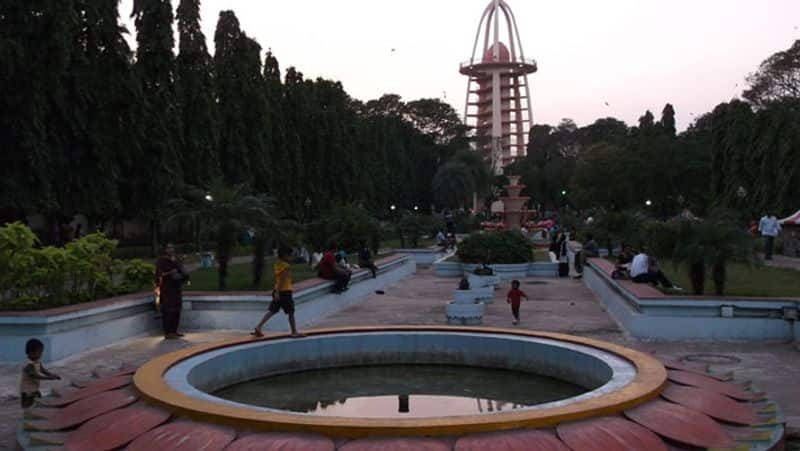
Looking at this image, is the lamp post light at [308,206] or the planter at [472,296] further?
the lamp post light at [308,206]

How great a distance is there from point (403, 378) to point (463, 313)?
5.64 m

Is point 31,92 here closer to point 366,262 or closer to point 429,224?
point 366,262

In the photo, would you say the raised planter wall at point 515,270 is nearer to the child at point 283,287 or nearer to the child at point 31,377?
the child at point 283,287

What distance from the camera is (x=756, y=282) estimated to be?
16203 millimetres

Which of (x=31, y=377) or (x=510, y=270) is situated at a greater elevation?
(x=31, y=377)

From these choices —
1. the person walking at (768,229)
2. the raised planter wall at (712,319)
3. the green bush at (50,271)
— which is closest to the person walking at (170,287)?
the green bush at (50,271)

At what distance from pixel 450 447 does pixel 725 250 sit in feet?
31.5

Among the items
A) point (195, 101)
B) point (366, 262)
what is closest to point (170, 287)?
point (366, 262)

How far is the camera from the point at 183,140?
32.1 meters

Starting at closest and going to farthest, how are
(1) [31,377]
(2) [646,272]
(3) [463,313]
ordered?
(1) [31,377]
(3) [463,313]
(2) [646,272]

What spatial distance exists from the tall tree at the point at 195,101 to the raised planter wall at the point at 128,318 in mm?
17787

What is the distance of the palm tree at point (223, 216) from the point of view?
15.6 meters

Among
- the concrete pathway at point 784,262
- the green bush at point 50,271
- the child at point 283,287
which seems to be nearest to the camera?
the child at point 283,287

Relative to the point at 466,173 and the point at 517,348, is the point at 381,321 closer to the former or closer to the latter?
the point at 517,348
